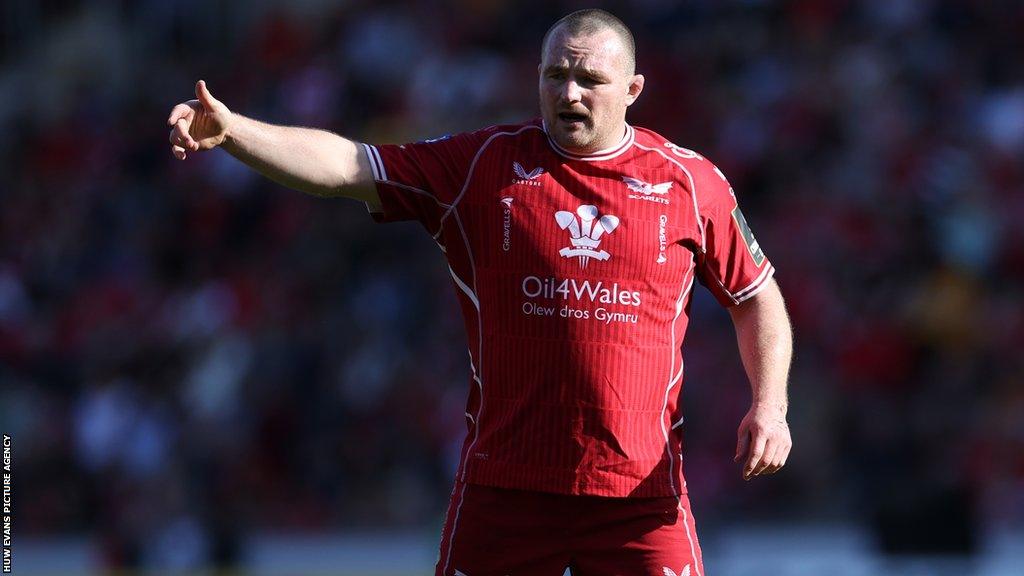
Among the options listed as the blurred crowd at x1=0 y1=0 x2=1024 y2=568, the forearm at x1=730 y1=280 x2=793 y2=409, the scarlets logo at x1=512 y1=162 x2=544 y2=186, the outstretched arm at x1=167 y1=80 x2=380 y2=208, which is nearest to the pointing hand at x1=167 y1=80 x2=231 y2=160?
the outstretched arm at x1=167 y1=80 x2=380 y2=208

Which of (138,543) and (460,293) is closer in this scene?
(460,293)

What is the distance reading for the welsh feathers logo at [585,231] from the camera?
4.88 metres

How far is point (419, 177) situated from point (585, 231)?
0.55m

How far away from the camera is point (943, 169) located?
1176 cm

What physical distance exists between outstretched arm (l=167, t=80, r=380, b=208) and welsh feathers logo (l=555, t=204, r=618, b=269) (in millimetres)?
604

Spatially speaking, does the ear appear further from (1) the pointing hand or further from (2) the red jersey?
(1) the pointing hand

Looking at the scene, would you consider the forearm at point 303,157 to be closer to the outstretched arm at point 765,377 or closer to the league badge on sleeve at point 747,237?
the league badge on sleeve at point 747,237

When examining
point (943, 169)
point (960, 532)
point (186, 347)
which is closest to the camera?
point (960, 532)

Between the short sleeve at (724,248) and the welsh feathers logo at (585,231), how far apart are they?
0.33m

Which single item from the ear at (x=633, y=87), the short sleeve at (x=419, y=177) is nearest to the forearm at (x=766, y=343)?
the ear at (x=633, y=87)

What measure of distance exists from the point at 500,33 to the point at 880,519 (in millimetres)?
6224

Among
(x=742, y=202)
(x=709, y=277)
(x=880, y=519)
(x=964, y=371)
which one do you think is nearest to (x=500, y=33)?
(x=742, y=202)

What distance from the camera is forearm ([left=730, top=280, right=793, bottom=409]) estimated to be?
508cm

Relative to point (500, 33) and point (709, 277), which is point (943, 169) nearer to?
point (500, 33)
